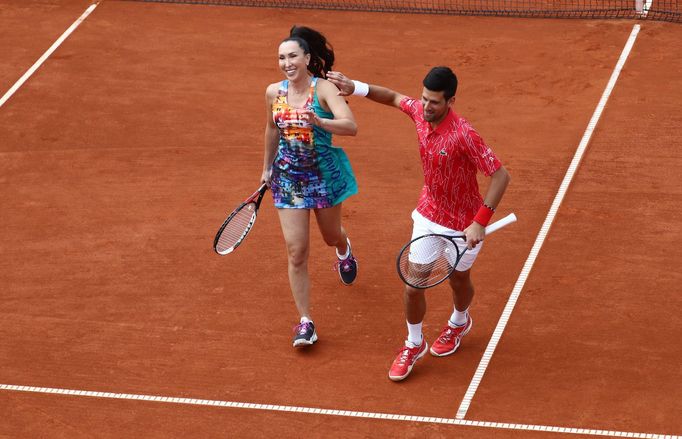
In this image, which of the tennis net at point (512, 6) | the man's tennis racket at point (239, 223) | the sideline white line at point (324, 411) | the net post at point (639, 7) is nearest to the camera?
the sideline white line at point (324, 411)

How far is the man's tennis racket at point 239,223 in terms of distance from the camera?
352 inches

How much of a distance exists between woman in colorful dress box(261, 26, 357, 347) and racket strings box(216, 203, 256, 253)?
29 cm

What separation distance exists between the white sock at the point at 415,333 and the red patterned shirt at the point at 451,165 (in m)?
0.91

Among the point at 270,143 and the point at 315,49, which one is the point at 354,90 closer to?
the point at 315,49

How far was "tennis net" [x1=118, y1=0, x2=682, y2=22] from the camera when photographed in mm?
14859

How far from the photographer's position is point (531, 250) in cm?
1005

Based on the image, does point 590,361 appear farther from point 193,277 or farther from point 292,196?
point 193,277

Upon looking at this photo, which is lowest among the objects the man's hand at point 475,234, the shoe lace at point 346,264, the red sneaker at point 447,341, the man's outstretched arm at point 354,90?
the red sneaker at point 447,341

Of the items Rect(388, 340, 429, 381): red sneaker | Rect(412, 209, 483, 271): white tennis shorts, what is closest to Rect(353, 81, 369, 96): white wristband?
Rect(412, 209, 483, 271): white tennis shorts

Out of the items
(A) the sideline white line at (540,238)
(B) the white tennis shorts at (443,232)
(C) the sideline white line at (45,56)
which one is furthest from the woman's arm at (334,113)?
(C) the sideline white line at (45,56)

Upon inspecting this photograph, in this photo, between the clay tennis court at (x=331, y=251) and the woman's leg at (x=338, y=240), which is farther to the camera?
the woman's leg at (x=338, y=240)

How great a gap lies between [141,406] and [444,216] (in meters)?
2.62

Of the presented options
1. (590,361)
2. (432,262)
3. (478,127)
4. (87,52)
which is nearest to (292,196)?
(432,262)

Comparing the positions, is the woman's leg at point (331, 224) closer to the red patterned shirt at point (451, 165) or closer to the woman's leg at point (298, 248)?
the woman's leg at point (298, 248)
